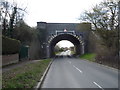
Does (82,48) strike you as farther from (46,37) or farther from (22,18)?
(22,18)

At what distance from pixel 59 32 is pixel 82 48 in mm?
7468

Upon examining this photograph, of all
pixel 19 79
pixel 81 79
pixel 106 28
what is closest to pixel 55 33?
pixel 106 28

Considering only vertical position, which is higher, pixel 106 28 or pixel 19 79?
pixel 106 28

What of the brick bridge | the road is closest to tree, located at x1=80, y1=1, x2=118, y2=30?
the road

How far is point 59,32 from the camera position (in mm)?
61625

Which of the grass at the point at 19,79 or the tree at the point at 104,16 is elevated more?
the tree at the point at 104,16

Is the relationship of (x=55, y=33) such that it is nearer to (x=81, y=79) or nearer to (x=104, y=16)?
(x=104, y=16)

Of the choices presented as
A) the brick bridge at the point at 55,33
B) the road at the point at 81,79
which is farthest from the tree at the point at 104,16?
the brick bridge at the point at 55,33

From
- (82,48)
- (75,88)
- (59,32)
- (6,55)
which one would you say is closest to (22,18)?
(6,55)

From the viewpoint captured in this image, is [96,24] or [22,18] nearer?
[96,24]

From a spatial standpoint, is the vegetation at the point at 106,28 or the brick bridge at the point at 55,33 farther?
the brick bridge at the point at 55,33

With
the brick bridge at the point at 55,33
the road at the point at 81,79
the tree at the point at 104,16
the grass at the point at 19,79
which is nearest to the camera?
the grass at the point at 19,79

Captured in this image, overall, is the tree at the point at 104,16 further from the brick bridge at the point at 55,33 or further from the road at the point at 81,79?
the brick bridge at the point at 55,33

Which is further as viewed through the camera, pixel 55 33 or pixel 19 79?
pixel 55 33
